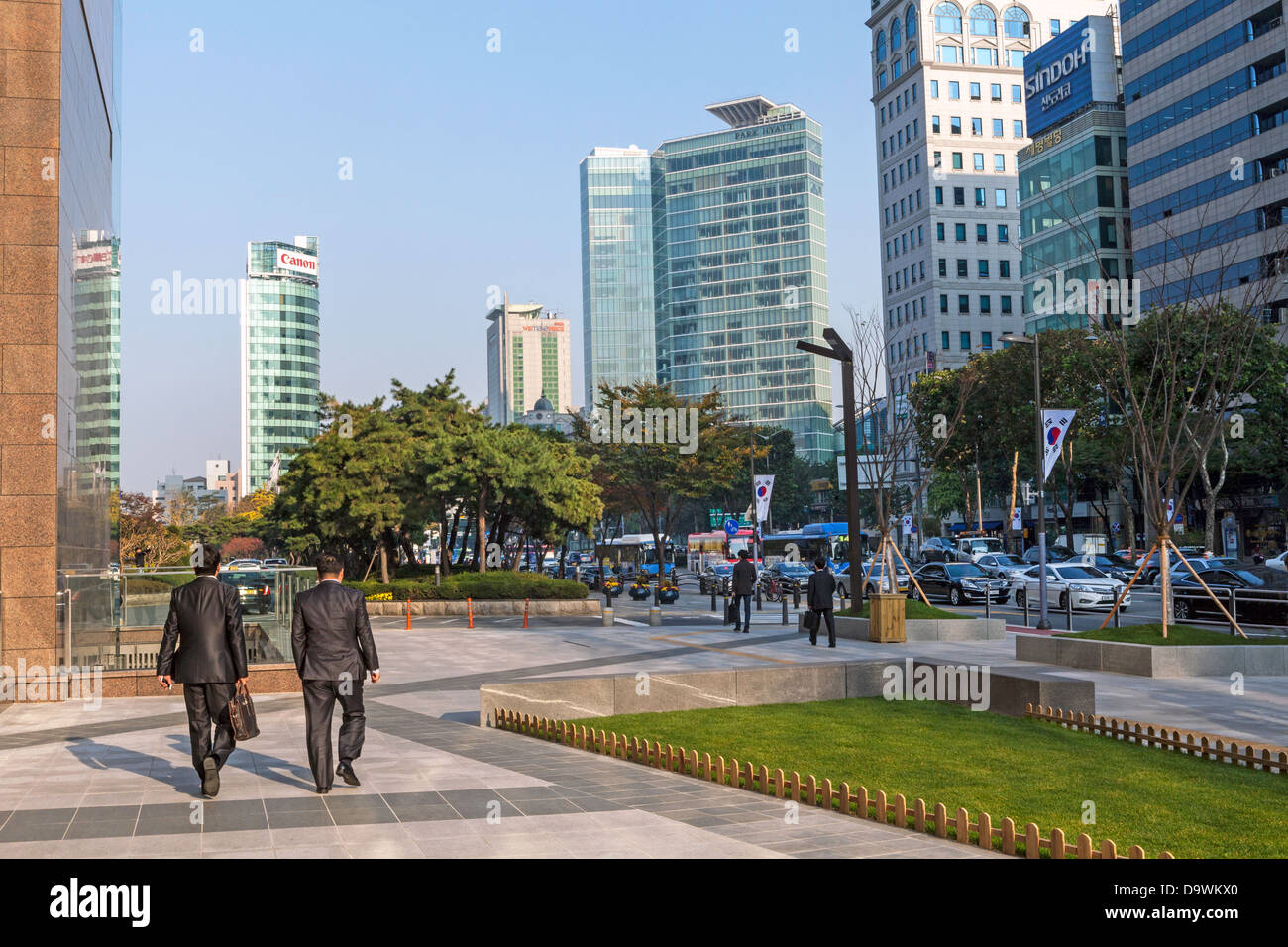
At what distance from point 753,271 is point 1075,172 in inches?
3760

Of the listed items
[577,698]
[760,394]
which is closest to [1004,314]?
[760,394]

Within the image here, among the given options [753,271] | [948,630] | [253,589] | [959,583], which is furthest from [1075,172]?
[753,271]

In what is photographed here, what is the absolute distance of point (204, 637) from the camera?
339 inches

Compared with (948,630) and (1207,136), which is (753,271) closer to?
(1207,136)

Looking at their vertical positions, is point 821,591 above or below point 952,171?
below

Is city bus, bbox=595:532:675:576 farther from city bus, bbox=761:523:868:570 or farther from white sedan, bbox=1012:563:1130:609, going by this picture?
white sedan, bbox=1012:563:1130:609

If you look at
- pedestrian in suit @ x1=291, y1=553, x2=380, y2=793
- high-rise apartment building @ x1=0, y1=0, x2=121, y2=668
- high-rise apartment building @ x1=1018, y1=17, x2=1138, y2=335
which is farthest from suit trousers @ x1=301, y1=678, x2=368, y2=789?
high-rise apartment building @ x1=1018, y1=17, x2=1138, y2=335

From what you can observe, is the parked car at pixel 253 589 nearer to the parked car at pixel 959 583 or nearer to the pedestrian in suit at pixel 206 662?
the pedestrian in suit at pixel 206 662

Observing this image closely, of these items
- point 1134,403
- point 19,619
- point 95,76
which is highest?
point 95,76

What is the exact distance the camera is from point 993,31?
11319 cm

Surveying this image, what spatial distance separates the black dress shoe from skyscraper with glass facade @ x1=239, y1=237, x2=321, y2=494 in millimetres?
167536

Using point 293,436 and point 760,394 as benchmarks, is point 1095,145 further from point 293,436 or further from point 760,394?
point 293,436
